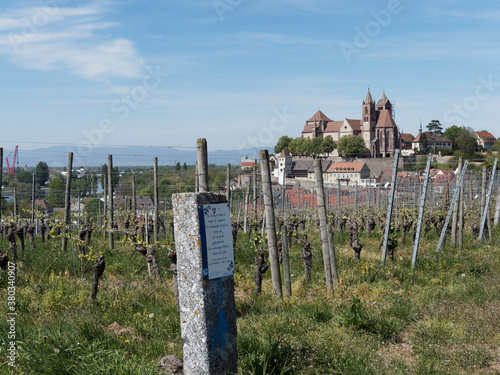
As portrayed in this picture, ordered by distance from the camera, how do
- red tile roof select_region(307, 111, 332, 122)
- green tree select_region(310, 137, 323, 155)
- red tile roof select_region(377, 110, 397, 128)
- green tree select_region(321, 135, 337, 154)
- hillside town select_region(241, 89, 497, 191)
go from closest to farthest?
hillside town select_region(241, 89, 497, 191)
green tree select_region(321, 135, 337, 154)
green tree select_region(310, 137, 323, 155)
red tile roof select_region(377, 110, 397, 128)
red tile roof select_region(307, 111, 332, 122)

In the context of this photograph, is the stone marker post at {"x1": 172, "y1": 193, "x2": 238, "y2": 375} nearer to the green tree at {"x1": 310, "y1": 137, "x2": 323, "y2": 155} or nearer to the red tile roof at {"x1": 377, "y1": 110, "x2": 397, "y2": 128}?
the green tree at {"x1": 310, "y1": 137, "x2": 323, "y2": 155}

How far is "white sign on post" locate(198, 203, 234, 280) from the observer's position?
463cm

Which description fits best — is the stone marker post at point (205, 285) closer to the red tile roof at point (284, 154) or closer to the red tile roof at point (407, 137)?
the red tile roof at point (284, 154)

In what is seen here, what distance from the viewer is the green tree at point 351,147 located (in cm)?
13838

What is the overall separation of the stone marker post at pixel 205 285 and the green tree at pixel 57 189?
55.3 feet

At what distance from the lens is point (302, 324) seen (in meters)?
6.27

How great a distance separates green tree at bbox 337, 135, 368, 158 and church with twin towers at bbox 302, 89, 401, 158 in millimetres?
10178

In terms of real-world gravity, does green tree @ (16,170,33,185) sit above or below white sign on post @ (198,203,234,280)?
above

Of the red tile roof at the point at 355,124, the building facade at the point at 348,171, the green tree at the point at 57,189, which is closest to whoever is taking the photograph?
the green tree at the point at 57,189

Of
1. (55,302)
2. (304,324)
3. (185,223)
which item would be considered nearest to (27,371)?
(185,223)

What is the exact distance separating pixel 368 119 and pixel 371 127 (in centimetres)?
279

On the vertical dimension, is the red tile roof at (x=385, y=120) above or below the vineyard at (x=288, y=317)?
above

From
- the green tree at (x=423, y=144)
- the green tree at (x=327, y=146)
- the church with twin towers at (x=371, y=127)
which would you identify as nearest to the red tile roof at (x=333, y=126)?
the church with twin towers at (x=371, y=127)

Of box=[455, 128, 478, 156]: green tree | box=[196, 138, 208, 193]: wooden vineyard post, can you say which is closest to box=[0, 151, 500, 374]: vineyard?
box=[196, 138, 208, 193]: wooden vineyard post
